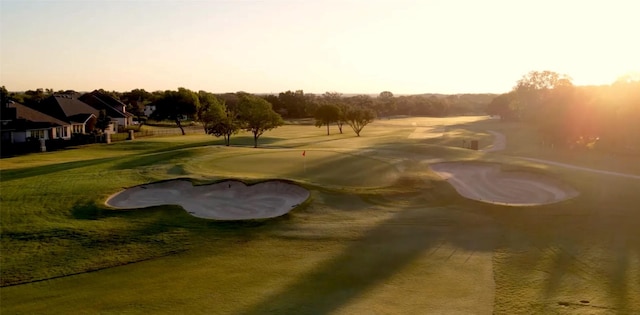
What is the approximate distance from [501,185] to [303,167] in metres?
13.7

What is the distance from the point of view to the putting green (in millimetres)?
30203

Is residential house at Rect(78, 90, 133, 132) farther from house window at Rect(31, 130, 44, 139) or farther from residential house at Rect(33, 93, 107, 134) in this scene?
house window at Rect(31, 130, 44, 139)

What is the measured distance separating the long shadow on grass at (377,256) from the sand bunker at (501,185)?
17.4ft

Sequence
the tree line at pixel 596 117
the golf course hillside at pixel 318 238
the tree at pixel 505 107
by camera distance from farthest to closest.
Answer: the tree at pixel 505 107, the tree line at pixel 596 117, the golf course hillside at pixel 318 238

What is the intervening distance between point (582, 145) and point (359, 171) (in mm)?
37256

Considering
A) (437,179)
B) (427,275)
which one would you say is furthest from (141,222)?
(437,179)

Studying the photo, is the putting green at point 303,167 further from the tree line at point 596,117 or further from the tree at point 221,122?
the tree line at point 596,117

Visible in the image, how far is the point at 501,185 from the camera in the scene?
30703 millimetres

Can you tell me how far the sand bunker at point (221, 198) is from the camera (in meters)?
24.9

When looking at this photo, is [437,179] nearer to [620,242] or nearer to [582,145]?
[620,242]

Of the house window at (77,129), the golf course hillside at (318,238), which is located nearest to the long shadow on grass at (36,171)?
the golf course hillside at (318,238)

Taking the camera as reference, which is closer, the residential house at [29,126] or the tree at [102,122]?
the residential house at [29,126]

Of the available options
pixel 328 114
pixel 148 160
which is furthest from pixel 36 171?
pixel 328 114

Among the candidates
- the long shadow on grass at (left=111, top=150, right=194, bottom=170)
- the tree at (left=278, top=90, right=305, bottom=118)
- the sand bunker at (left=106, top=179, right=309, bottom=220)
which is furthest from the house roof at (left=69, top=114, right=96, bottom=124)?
the tree at (left=278, top=90, right=305, bottom=118)
